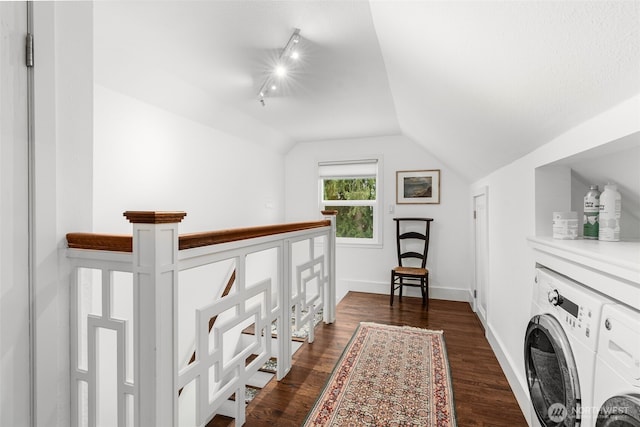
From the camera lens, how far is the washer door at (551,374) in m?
1.11

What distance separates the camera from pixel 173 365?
1.09 m

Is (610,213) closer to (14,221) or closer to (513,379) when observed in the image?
(513,379)

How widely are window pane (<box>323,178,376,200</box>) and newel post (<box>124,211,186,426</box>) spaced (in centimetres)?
381

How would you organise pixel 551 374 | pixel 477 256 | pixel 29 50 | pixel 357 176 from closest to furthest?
pixel 29 50 < pixel 551 374 < pixel 477 256 < pixel 357 176

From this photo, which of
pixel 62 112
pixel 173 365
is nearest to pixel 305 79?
pixel 62 112

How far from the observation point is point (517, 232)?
2010 mm

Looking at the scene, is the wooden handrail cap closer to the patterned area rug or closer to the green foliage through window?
the patterned area rug

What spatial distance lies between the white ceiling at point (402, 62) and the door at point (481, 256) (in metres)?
0.43

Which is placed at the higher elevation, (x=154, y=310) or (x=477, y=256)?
(x=154, y=310)

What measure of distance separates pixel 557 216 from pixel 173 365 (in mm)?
1909

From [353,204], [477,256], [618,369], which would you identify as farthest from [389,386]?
[353,204]

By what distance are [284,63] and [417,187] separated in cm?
279

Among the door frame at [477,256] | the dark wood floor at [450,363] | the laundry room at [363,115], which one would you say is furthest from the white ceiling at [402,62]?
the dark wood floor at [450,363]

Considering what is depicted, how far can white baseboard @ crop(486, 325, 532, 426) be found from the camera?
173cm
